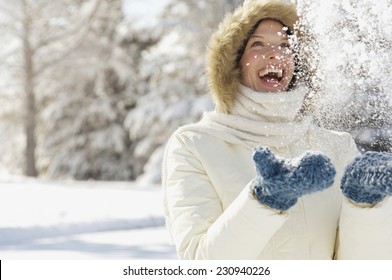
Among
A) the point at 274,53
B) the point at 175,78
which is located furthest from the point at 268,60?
the point at 175,78

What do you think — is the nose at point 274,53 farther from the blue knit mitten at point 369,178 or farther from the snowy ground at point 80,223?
the snowy ground at point 80,223

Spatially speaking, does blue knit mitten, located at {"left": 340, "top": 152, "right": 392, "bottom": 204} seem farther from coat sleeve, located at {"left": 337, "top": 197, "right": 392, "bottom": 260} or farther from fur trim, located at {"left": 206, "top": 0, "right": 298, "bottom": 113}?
fur trim, located at {"left": 206, "top": 0, "right": 298, "bottom": 113}

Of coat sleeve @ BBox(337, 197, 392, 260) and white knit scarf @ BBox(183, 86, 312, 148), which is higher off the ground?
white knit scarf @ BBox(183, 86, 312, 148)

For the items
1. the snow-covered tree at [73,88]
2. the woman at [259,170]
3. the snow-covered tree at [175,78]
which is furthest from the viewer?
the snow-covered tree at [73,88]

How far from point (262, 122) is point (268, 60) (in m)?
0.16

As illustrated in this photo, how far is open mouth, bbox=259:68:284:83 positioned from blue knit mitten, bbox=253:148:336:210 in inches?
17.8

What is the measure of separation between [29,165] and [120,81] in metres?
3.52

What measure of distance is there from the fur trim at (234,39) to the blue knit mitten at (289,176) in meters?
0.47

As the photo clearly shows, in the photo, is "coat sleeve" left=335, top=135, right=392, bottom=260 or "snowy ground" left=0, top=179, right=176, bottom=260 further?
"snowy ground" left=0, top=179, right=176, bottom=260

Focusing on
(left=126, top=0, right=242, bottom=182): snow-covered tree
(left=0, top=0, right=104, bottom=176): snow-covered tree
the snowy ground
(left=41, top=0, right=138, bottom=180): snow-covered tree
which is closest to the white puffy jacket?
the snowy ground

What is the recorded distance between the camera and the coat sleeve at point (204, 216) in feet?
4.83

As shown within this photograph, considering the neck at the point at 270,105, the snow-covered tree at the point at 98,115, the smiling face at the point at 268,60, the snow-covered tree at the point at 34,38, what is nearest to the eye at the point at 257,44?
the smiling face at the point at 268,60

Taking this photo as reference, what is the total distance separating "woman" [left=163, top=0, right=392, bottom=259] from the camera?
1.46 meters

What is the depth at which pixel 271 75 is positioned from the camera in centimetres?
182
